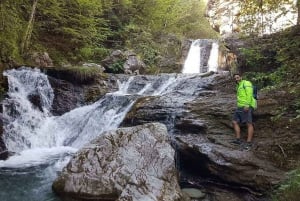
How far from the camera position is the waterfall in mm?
21453

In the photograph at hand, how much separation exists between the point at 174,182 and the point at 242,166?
58.0 inches

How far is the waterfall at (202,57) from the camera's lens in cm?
2145

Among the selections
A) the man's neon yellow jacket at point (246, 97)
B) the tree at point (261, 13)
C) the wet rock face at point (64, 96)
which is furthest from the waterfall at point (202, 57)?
the man's neon yellow jacket at point (246, 97)

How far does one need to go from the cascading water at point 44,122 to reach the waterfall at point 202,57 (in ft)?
24.4

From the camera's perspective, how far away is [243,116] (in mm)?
8367

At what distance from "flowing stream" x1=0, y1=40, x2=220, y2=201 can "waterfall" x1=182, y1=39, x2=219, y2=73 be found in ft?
24.8

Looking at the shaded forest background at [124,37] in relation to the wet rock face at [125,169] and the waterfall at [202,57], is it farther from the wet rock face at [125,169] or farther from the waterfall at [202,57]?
the wet rock face at [125,169]

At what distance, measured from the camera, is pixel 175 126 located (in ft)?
30.9

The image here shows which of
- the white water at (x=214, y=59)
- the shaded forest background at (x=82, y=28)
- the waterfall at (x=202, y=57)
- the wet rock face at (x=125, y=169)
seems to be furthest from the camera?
the waterfall at (x=202, y=57)

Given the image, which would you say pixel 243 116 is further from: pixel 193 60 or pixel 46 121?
pixel 193 60

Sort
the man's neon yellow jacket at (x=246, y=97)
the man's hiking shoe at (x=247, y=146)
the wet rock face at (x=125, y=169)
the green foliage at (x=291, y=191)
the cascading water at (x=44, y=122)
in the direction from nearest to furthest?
1. the green foliage at (x=291, y=191)
2. the wet rock face at (x=125, y=169)
3. the man's hiking shoe at (x=247, y=146)
4. the man's neon yellow jacket at (x=246, y=97)
5. the cascading water at (x=44, y=122)

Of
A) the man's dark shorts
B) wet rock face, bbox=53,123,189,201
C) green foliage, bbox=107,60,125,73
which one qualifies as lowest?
wet rock face, bbox=53,123,189,201

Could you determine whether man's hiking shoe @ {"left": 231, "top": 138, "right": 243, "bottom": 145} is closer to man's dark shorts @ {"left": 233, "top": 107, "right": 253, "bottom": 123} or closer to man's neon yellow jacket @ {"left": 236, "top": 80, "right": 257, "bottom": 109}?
man's dark shorts @ {"left": 233, "top": 107, "right": 253, "bottom": 123}

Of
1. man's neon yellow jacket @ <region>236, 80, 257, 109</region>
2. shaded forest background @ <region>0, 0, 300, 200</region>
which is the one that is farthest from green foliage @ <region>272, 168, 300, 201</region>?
man's neon yellow jacket @ <region>236, 80, 257, 109</region>
